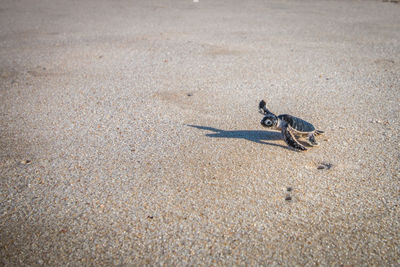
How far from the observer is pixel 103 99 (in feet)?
14.4

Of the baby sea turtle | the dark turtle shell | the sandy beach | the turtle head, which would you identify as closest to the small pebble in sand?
the sandy beach

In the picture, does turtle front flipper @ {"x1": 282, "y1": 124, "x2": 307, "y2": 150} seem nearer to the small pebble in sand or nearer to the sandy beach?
the sandy beach

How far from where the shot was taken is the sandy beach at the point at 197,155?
7.06 feet

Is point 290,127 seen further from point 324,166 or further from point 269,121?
point 324,166

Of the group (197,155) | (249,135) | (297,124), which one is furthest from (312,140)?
(197,155)

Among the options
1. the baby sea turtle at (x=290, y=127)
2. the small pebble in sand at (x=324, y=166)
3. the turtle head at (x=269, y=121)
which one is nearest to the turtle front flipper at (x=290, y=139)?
the baby sea turtle at (x=290, y=127)

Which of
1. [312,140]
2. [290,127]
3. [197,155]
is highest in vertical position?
[290,127]

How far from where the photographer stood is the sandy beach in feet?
7.06

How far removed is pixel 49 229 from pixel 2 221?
40 centimetres

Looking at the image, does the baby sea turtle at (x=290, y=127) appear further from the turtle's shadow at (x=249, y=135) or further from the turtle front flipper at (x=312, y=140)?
the turtle's shadow at (x=249, y=135)

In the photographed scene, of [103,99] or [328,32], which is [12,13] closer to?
[103,99]

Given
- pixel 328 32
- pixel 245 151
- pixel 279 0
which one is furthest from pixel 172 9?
pixel 245 151

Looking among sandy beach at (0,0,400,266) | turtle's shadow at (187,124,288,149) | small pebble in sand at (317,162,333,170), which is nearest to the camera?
sandy beach at (0,0,400,266)

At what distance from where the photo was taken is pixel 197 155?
10.1 feet
